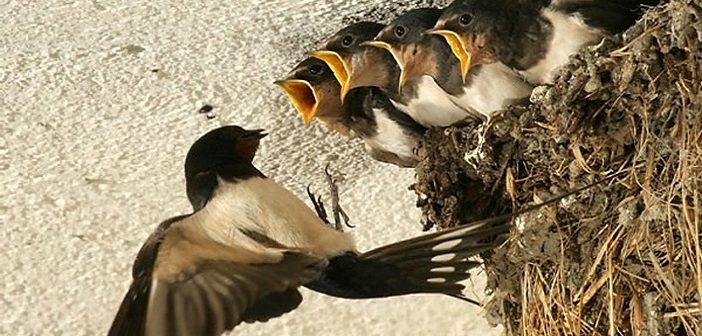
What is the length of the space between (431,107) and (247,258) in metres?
0.38

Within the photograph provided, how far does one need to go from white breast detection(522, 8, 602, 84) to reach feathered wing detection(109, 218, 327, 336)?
340mm

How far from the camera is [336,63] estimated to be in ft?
5.47

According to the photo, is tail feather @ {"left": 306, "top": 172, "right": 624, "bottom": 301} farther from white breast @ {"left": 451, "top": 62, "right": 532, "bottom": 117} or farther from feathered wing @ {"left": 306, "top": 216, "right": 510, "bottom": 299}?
white breast @ {"left": 451, "top": 62, "right": 532, "bottom": 117}

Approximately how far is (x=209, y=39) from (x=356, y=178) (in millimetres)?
306

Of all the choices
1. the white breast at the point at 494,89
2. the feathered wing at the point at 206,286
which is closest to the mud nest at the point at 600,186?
the white breast at the point at 494,89

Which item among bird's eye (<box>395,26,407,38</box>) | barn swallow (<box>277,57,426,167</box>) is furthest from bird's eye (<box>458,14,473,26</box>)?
barn swallow (<box>277,57,426,167</box>)

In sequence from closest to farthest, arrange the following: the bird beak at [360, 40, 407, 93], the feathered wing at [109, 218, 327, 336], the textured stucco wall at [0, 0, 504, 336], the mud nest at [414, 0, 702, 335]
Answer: the feathered wing at [109, 218, 327, 336] < the mud nest at [414, 0, 702, 335] < the bird beak at [360, 40, 407, 93] < the textured stucco wall at [0, 0, 504, 336]

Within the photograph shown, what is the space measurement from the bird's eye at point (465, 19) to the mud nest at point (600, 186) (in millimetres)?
112

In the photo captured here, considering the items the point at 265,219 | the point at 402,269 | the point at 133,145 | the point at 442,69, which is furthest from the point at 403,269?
Result: the point at 133,145

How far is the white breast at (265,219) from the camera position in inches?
58.8

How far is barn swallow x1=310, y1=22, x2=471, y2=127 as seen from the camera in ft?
5.43

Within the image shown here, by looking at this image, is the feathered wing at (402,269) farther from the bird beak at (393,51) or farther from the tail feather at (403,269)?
the bird beak at (393,51)

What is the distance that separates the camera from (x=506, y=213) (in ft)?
5.29

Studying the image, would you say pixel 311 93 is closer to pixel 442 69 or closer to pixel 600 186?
pixel 442 69
